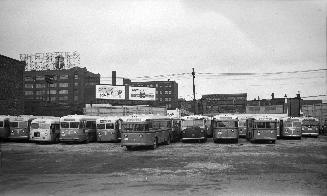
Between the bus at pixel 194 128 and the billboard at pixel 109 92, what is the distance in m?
38.4

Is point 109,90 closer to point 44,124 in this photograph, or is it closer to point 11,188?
point 44,124

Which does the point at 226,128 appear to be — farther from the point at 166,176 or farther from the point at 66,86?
the point at 66,86

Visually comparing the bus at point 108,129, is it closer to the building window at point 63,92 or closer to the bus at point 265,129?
the bus at point 265,129

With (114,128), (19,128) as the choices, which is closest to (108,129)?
(114,128)

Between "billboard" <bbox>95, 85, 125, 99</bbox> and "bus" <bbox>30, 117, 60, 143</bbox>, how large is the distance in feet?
115

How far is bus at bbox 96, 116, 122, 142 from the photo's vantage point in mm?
35344

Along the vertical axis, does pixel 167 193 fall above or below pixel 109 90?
below

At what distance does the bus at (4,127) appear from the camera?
117ft

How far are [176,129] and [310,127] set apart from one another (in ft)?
60.2

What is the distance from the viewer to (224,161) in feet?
63.4

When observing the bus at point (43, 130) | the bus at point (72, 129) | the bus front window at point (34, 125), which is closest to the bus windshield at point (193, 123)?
the bus at point (72, 129)

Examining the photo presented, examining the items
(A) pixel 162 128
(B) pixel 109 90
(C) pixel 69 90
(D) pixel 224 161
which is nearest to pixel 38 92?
(C) pixel 69 90

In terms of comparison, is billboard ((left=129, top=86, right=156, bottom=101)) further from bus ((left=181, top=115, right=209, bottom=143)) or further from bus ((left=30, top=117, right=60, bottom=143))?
bus ((left=181, top=115, right=209, bottom=143))

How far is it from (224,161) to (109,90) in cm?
5358
